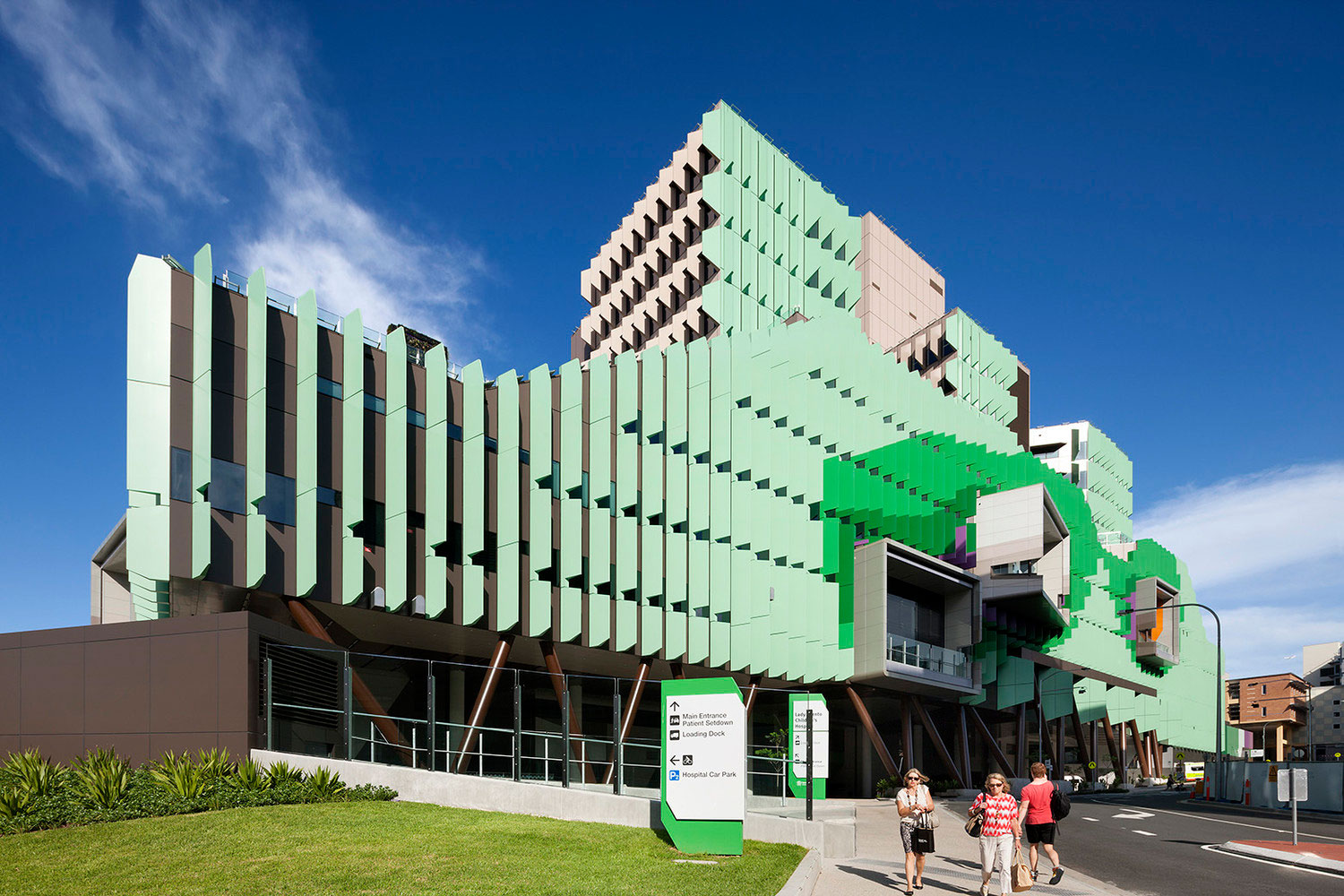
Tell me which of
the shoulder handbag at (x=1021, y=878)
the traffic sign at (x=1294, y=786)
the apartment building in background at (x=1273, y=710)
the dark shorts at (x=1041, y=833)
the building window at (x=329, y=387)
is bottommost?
the apartment building in background at (x=1273, y=710)

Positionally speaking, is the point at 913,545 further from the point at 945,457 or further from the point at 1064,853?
the point at 1064,853

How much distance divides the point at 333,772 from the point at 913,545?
1372 inches

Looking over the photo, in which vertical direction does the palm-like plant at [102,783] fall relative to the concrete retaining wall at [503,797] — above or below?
above

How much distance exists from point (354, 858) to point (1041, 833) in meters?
10.5

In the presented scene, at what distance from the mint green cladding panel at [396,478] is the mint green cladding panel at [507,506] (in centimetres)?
322

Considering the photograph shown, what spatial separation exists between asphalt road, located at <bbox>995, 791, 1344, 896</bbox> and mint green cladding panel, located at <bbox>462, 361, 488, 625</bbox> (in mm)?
17612

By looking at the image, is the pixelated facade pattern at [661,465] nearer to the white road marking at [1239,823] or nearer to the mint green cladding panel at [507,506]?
the mint green cladding panel at [507,506]

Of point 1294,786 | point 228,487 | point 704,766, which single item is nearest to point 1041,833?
point 704,766

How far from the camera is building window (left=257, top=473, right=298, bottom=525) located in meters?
28.2

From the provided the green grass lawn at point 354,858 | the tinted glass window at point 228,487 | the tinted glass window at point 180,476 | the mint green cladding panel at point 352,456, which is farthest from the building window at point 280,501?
the green grass lawn at point 354,858

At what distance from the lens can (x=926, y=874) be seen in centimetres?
1764

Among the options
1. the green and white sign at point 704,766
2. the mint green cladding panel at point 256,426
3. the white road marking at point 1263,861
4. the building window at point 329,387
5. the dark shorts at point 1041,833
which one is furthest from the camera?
the building window at point 329,387

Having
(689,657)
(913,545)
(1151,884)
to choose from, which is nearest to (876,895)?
(1151,884)

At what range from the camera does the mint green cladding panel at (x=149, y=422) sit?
25.5 meters
